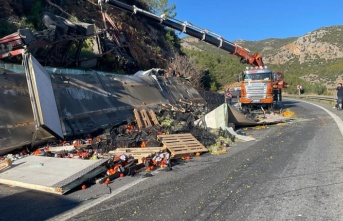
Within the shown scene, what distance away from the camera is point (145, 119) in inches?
522

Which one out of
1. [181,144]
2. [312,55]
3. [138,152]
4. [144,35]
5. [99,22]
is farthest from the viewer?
[312,55]

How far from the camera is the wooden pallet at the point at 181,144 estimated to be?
854 centimetres

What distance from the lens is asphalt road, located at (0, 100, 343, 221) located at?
4.63 meters

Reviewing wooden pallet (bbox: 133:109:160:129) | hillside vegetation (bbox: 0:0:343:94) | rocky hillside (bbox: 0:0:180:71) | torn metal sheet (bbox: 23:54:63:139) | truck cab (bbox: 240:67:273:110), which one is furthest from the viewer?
truck cab (bbox: 240:67:273:110)

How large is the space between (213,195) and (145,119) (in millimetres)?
8144

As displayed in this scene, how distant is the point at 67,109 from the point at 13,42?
2760 millimetres

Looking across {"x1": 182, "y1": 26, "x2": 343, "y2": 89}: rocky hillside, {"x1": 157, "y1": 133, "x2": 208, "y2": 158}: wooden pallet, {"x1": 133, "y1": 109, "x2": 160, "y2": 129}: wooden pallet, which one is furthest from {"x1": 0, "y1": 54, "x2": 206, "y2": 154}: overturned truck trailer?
{"x1": 182, "y1": 26, "x2": 343, "y2": 89}: rocky hillside

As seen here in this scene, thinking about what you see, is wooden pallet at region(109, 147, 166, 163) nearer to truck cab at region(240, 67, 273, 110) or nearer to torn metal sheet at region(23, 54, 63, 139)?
torn metal sheet at region(23, 54, 63, 139)

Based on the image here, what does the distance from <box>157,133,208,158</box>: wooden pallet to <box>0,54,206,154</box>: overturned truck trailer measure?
123 inches

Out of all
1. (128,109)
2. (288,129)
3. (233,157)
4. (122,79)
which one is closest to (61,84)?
(128,109)

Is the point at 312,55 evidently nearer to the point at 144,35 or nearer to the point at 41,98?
the point at 144,35

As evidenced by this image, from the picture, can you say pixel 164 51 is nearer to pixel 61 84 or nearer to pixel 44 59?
pixel 44 59

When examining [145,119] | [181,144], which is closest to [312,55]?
[145,119]

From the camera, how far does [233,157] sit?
8266 mm
